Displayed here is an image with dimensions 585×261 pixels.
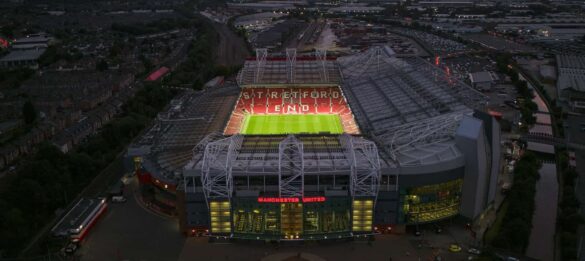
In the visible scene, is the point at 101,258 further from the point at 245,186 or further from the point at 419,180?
the point at 419,180

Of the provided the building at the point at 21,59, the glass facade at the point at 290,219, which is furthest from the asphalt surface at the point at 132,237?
the building at the point at 21,59

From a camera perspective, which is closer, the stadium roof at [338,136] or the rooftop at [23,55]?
the stadium roof at [338,136]

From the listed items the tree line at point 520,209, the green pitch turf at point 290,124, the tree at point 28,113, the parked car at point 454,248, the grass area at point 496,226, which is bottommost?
the green pitch turf at point 290,124

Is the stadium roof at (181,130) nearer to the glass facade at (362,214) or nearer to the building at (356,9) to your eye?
the glass facade at (362,214)

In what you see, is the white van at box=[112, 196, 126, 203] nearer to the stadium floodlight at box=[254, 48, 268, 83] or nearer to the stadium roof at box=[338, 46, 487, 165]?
the stadium roof at box=[338, 46, 487, 165]

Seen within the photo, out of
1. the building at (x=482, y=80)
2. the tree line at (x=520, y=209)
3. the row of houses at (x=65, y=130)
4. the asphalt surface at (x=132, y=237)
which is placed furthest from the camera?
the building at (x=482, y=80)

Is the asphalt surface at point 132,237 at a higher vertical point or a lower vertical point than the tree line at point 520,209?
lower

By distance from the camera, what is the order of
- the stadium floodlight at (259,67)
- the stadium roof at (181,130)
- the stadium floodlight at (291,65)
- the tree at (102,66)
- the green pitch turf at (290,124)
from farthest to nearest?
the tree at (102,66) < the stadium floodlight at (259,67) < the stadium floodlight at (291,65) < the green pitch turf at (290,124) < the stadium roof at (181,130)
